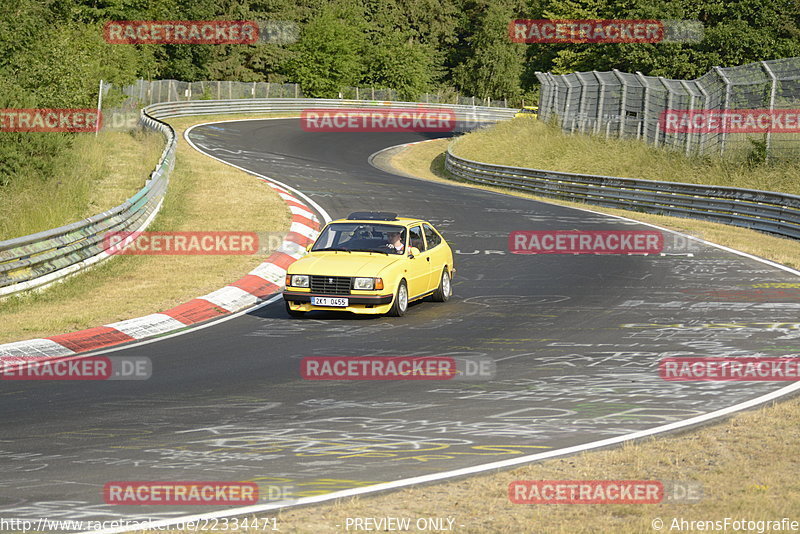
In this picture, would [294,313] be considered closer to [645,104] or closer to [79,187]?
[79,187]

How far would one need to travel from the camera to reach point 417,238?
15742mm

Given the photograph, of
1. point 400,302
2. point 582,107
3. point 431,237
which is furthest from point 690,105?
point 400,302

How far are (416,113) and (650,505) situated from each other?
225 feet

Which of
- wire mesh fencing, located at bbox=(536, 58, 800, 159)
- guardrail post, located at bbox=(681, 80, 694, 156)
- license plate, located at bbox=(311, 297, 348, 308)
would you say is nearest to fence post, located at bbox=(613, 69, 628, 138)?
wire mesh fencing, located at bbox=(536, 58, 800, 159)

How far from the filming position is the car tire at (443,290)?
1580cm

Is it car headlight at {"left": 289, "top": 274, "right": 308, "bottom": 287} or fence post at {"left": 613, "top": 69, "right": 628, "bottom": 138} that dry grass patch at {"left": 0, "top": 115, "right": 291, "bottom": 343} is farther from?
fence post at {"left": 613, "top": 69, "right": 628, "bottom": 138}

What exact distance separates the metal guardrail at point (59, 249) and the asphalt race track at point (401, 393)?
3.56m

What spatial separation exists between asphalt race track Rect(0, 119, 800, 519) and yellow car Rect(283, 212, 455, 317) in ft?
1.10

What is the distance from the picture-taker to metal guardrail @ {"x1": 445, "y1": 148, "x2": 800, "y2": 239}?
80.3 feet

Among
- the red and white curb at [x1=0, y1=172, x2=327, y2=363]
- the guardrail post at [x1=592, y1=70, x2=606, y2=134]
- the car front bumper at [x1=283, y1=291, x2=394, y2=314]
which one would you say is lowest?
the red and white curb at [x1=0, y1=172, x2=327, y2=363]

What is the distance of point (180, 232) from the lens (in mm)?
21625

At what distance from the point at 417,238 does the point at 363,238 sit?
0.87 meters

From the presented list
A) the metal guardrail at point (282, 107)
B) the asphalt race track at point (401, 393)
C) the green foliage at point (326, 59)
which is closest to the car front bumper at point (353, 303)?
the asphalt race track at point (401, 393)

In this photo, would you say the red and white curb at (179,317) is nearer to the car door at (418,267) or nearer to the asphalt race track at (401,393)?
the asphalt race track at (401,393)
